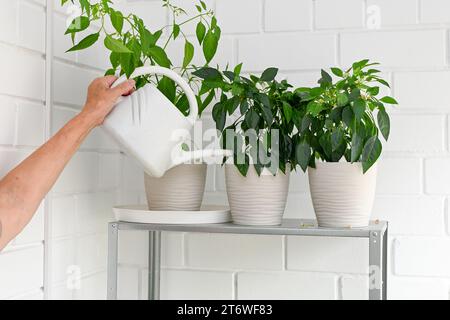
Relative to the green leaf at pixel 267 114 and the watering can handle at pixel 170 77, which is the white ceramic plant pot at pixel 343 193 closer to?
the green leaf at pixel 267 114

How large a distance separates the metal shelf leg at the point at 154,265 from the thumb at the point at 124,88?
17.6 inches

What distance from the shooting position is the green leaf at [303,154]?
121cm

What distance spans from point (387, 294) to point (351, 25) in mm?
595

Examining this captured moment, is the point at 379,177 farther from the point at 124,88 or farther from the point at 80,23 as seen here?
the point at 80,23

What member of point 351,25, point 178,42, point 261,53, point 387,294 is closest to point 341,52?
point 351,25

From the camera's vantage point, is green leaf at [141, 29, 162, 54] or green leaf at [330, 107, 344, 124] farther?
green leaf at [141, 29, 162, 54]

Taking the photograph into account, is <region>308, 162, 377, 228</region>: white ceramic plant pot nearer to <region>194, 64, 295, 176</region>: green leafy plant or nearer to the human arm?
<region>194, 64, 295, 176</region>: green leafy plant

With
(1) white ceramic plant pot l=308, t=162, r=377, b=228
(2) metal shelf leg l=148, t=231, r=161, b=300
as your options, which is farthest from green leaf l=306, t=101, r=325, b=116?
(2) metal shelf leg l=148, t=231, r=161, b=300

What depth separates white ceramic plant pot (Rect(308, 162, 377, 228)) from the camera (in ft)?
3.97

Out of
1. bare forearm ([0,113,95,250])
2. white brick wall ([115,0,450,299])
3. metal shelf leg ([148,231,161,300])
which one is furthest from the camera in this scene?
metal shelf leg ([148,231,161,300])

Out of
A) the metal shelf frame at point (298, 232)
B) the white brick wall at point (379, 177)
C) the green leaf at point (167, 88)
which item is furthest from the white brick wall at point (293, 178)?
the green leaf at point (167, 88)

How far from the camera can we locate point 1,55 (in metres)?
1.17

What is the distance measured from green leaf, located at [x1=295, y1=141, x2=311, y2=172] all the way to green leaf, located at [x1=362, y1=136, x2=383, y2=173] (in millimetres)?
99

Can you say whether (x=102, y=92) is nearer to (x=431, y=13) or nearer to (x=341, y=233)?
(x=341, y=233)
